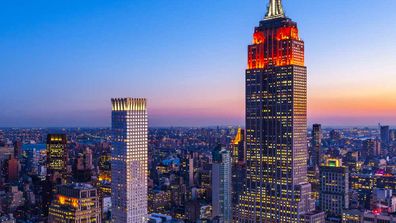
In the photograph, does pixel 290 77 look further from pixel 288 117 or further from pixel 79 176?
pixel 79 176

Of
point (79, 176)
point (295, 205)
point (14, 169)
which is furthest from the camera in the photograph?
point (14, 169)

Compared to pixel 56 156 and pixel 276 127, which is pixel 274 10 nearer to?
pixel 276 127

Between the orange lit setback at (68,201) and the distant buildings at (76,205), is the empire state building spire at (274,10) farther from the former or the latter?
the orange lit setback at (68,201)

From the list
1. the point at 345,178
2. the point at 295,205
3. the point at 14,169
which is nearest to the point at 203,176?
the point at 345,178

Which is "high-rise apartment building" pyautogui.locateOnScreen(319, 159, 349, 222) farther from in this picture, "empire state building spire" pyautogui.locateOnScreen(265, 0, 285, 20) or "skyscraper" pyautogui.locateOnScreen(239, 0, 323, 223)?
"empire state building spire" pyautogui.locateOnScreen(265, 0, 285, 20)

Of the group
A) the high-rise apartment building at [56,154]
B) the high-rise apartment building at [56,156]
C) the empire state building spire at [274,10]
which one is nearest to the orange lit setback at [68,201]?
the empire state building spire at [274,10]

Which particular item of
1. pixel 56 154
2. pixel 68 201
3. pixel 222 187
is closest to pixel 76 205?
pixel 68 201
